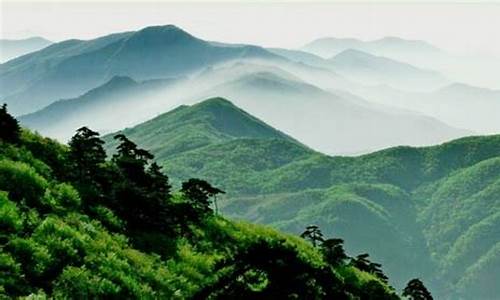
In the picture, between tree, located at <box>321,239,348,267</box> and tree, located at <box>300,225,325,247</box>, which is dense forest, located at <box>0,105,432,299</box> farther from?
tree, located at <box>300,225,325,247</box>

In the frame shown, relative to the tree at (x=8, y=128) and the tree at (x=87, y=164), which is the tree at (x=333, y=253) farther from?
the tree at (x=8, y=128)

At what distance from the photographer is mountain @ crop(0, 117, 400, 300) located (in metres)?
10.7

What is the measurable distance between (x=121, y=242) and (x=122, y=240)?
0.30 ft

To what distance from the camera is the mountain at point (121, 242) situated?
1068cm

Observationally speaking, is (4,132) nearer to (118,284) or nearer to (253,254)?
(118,284)

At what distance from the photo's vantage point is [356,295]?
24.1 metres

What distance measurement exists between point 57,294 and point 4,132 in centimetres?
919

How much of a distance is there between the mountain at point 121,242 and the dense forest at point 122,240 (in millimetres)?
28

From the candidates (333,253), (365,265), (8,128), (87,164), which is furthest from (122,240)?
(365,265)

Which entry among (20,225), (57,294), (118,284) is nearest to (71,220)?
(20,225)

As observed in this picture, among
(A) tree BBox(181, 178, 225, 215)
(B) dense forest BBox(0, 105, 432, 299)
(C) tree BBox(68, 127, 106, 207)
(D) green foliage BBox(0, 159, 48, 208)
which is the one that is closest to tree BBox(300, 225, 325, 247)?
(B) dense forest BBox(0, 105, 432, 299)

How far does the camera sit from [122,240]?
19453 mm

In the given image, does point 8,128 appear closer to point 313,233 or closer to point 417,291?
point 313,233

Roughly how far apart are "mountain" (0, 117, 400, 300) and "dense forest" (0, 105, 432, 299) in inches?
1.1
